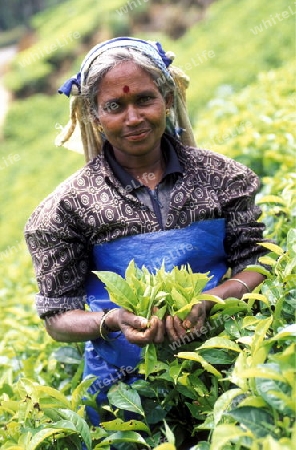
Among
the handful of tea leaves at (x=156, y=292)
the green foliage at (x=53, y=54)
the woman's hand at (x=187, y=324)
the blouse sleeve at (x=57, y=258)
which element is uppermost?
the green foliage at (x=53, y=54)

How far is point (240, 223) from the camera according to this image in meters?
2.12

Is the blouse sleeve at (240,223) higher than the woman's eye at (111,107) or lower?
lower

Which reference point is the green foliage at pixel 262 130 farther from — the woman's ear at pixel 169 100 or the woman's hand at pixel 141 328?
the woman's hand at pixel 141 328

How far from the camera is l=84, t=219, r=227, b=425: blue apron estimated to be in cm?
200

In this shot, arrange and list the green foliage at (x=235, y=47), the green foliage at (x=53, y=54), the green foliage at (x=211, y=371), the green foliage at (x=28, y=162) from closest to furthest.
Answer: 1. the green foliage at (x=211, y=371)
2. the green foliage at (x=235, y=47)
3. the green foliage at (x=28, y=162)
4. the green foliage at (x=53, y=54)

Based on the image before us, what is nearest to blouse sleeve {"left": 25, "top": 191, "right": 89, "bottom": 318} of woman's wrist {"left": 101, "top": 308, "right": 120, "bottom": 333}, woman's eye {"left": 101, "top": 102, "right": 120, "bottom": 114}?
woman's wrist {"left": 101, "top": 308, "right": 120, "bottom": 333}

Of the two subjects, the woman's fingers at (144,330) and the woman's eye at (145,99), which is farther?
the woman's eye at (145,99)

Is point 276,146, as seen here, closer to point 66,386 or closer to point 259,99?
point 66,386

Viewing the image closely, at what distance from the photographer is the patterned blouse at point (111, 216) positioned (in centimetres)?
201

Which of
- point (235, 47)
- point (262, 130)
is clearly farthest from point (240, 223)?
point (235, 47)

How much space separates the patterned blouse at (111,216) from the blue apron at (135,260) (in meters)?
0.03

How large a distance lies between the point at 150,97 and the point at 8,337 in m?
1.30

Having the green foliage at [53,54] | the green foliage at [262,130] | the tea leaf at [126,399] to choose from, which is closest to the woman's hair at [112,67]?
the tea leaf at [126,399]

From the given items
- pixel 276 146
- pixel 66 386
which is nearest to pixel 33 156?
pixel 276 146
